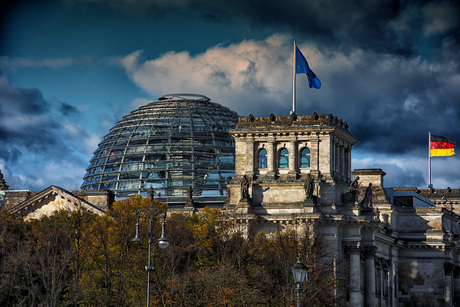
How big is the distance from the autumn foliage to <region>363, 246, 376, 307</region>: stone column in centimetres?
786

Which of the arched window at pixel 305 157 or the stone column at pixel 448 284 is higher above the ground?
the arched window at pixel 305 157

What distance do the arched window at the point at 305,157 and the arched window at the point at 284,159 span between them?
132cm

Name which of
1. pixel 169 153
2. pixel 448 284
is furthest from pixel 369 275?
pixel 169 153

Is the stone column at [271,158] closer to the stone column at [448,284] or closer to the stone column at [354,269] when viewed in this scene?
the stone column at [354,269]

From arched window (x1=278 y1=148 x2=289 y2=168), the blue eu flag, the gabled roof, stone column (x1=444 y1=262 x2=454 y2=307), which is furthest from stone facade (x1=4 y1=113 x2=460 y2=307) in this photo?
stone column (x1=444 y1=262 x2=454 y2=307)

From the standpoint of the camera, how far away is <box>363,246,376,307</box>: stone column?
350 feet

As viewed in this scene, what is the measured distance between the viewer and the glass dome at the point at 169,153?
146 m

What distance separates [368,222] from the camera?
104 meters

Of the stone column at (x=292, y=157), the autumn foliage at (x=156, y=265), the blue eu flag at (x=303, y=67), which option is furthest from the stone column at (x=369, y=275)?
the blue eu flag at (x=303, y=67)

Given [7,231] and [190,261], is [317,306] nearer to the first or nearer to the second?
[190,261]

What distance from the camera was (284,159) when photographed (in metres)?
105

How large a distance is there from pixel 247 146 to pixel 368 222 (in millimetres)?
13387

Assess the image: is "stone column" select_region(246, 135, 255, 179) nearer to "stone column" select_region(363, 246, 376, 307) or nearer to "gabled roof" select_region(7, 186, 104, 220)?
"stone column" select_region(363, 246, 376, 307)

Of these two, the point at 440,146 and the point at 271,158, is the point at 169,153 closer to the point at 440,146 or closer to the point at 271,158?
the point at 440,146
